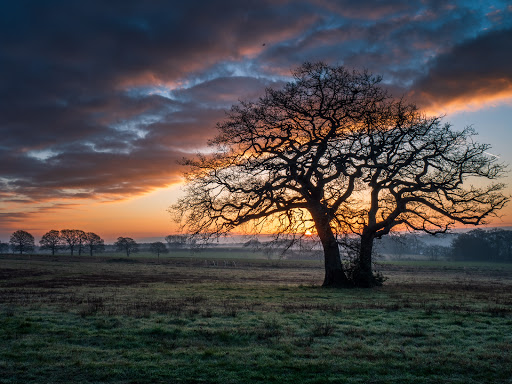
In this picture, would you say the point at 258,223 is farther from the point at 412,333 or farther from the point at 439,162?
the point at 412,333

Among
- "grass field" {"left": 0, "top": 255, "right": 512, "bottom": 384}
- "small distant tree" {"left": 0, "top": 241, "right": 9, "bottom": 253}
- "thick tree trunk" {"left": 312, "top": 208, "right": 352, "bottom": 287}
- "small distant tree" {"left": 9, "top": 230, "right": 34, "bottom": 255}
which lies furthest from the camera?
"small distant tree" {"left": 0, "top": 241, "right": 9, "bottom": 253}

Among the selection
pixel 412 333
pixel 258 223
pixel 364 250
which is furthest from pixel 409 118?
pixel 412 333

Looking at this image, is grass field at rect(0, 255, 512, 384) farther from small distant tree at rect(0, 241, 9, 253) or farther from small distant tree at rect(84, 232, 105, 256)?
small distant tree at rect(0, 241, 9, 253)

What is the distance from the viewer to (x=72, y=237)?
145375 millimetres

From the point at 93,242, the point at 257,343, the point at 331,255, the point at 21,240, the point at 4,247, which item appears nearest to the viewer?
the point at 257,343

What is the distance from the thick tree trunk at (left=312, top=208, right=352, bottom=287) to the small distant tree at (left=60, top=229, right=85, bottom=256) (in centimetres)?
13807

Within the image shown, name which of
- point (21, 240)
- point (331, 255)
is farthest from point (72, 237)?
point (331, 255)

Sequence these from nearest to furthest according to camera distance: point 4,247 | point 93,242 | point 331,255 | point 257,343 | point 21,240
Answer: point 257,343 → point 331,255 → point 21,240 → point 93,242 → point 4,247

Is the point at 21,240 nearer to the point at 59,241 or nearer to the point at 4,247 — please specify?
the point at 59,241

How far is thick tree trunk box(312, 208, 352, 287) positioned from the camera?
1045 inches

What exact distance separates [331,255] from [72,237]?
5585 inches

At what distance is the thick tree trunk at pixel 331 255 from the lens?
26.5m

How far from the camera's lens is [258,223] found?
27875mm

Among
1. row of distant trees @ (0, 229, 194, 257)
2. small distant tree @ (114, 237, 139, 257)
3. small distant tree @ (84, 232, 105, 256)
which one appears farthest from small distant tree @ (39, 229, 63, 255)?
small distant tree @ (114, 237, 139, 257)
